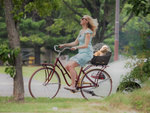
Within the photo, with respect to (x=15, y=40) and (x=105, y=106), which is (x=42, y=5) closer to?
(x=15, y=40)

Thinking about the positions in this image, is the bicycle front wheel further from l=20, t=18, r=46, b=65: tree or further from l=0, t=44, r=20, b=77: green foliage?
l=20, t=18, r=46, b=65: tree

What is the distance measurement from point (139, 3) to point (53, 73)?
9.86 ft

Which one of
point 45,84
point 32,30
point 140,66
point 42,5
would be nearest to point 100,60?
point 140,66

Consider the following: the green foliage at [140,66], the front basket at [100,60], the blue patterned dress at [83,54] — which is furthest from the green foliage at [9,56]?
the green foliage at [140,66]

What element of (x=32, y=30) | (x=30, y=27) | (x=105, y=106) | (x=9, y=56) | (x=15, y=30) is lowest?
(x=105, y=106)

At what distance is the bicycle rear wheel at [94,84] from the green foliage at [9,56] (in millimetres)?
1704

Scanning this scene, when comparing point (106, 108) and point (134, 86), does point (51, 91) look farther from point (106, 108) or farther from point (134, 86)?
point (134, 86)

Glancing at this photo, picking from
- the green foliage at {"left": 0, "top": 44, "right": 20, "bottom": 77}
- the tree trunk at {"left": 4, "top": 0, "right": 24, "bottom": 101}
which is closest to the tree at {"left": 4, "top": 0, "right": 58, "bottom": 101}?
the tree trunk at {"left": 4, "top": 0, "right": 24, "bottom": 101}

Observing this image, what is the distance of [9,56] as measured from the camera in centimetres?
671

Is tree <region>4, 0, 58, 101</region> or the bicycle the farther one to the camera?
tree <region>4, 0, 58, 101</region>

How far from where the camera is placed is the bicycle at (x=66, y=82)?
671cm

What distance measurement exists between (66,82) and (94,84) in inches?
29.4

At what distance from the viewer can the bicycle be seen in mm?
6715

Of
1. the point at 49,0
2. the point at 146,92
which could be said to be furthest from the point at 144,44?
the point at 49,0
